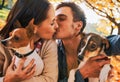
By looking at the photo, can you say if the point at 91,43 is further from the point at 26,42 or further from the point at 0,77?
the point at 0,77

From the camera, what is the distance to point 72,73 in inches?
98.8

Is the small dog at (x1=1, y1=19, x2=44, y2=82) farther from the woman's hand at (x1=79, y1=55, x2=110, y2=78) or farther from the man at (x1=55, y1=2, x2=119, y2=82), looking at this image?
the woman's hand at (x1=79, y1=55, x2=110, y2=78)

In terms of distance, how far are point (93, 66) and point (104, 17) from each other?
430mm

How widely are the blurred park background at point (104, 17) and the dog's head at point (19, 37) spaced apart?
1.06 ft

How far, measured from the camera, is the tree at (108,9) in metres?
2.73

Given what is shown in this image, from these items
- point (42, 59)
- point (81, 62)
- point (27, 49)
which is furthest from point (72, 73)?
point (27, 49)

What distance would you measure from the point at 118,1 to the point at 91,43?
0.57 meters

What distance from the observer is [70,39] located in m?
2.54

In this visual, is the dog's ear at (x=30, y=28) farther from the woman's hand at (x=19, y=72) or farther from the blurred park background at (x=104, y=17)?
the blurred park background at (x=104, y=17)

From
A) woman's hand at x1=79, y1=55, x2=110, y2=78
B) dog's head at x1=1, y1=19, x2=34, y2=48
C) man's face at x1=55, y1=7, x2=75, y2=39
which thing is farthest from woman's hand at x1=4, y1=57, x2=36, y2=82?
woman's hand at x1=79, y1=55, x2=110, y2=78

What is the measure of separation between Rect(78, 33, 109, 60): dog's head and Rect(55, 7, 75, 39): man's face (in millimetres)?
115

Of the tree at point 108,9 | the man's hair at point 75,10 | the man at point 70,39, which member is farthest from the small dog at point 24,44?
the tree at point 108,9

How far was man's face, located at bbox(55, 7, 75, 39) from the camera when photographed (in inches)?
96.9

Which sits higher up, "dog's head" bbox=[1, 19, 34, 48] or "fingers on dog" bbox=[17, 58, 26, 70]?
"dog's head" bbox=[1, 19, 34, 48]
